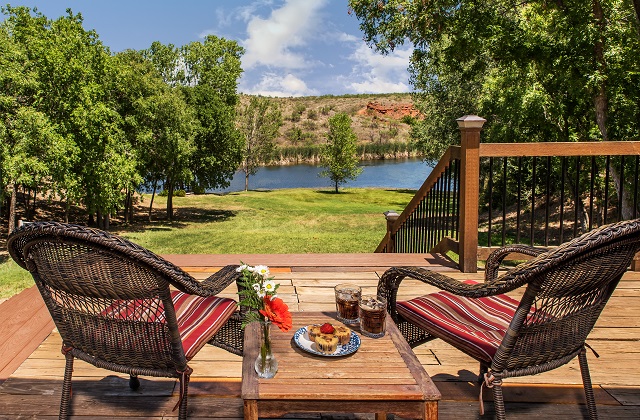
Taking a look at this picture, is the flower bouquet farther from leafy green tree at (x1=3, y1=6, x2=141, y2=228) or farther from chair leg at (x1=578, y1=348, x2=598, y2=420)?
leafy green tree at (x1=3, y1=6, x2=141, y2=228)

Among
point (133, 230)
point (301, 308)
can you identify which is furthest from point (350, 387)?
point (133, 230)

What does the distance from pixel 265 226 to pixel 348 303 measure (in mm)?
17408

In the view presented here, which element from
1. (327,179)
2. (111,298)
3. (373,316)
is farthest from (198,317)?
(327,179)

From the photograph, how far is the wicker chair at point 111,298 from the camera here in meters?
1.65

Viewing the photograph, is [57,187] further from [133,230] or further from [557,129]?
[557,129]

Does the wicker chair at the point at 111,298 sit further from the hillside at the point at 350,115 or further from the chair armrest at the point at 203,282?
the hillside at the point at 350,115

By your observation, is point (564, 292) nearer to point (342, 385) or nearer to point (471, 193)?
point (342, 385)

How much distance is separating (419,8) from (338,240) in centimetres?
601

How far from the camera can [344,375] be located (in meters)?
1.57

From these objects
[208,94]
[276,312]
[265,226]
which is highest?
[208,94]

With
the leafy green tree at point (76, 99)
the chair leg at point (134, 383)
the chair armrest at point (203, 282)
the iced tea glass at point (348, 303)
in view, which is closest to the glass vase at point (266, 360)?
the chair armrest at point (203, 282)

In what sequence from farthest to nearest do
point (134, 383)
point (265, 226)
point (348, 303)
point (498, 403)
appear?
point (265, 226) < point (134, 383) < point (348, 303) < point (498, 403)

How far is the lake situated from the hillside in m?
8.22

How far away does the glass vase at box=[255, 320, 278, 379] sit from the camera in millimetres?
1549
